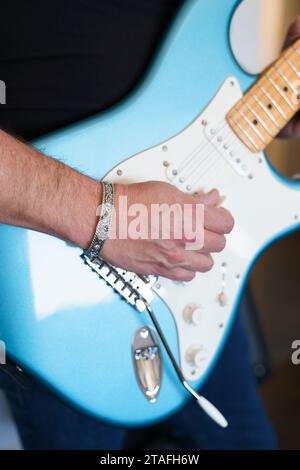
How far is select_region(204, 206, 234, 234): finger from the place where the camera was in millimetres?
682

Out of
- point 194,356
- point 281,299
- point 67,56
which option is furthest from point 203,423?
point 281,299

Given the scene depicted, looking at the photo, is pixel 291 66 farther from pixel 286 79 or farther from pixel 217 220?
pixel 217 220

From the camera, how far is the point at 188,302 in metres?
0.79

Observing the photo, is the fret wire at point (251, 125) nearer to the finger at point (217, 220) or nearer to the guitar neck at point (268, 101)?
the guitar neck at point (268, 101)

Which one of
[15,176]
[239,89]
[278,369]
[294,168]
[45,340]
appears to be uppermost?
[294,168]

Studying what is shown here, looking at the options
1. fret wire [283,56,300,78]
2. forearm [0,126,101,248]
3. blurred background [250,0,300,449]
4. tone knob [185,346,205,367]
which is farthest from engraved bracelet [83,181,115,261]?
blurred background [250,0,300,449]

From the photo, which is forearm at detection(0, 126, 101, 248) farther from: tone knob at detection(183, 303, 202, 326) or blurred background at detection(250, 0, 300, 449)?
blurred background at detection(250, 0, 300, 449)

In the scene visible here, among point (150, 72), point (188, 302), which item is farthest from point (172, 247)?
point (150, 72)

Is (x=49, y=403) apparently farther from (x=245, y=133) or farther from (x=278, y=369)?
(x=278, y=369)

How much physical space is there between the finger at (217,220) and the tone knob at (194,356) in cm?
19

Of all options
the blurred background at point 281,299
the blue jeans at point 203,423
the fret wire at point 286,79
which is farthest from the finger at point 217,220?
the blurred background at point 281,299

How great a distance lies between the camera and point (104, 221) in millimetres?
639

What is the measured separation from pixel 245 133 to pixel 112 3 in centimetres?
24

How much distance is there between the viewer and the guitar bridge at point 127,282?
0.70 metres
